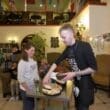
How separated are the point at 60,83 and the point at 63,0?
48.4 ft

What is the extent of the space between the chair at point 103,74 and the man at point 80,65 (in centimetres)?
374

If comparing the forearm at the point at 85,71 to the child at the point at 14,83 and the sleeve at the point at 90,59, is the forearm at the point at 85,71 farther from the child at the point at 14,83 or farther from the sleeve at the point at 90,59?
the child at the point at 14,83

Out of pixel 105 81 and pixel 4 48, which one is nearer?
pixel 105 81

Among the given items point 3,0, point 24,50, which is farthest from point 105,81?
point 3,0

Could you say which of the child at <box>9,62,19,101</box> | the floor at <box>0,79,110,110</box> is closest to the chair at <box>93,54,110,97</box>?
the floor at <box>0,79,110,110</box>

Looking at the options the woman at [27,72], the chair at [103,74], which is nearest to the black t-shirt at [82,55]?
the woman at [27,72]

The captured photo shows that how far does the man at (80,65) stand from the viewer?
8.23 ft

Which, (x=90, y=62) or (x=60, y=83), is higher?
(x=90, y=62)

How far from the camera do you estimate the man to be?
2510 millimetres

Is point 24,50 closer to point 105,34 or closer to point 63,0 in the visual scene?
point 105,34

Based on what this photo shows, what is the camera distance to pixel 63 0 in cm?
1723

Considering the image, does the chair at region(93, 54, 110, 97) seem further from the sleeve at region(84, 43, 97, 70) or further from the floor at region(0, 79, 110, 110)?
the sleeve at region(84, 43, 97, 70)

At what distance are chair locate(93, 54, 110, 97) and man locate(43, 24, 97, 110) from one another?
3.74 meters

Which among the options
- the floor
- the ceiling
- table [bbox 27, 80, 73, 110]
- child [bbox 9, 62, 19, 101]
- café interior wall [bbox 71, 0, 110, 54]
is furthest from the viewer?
the ceiling
